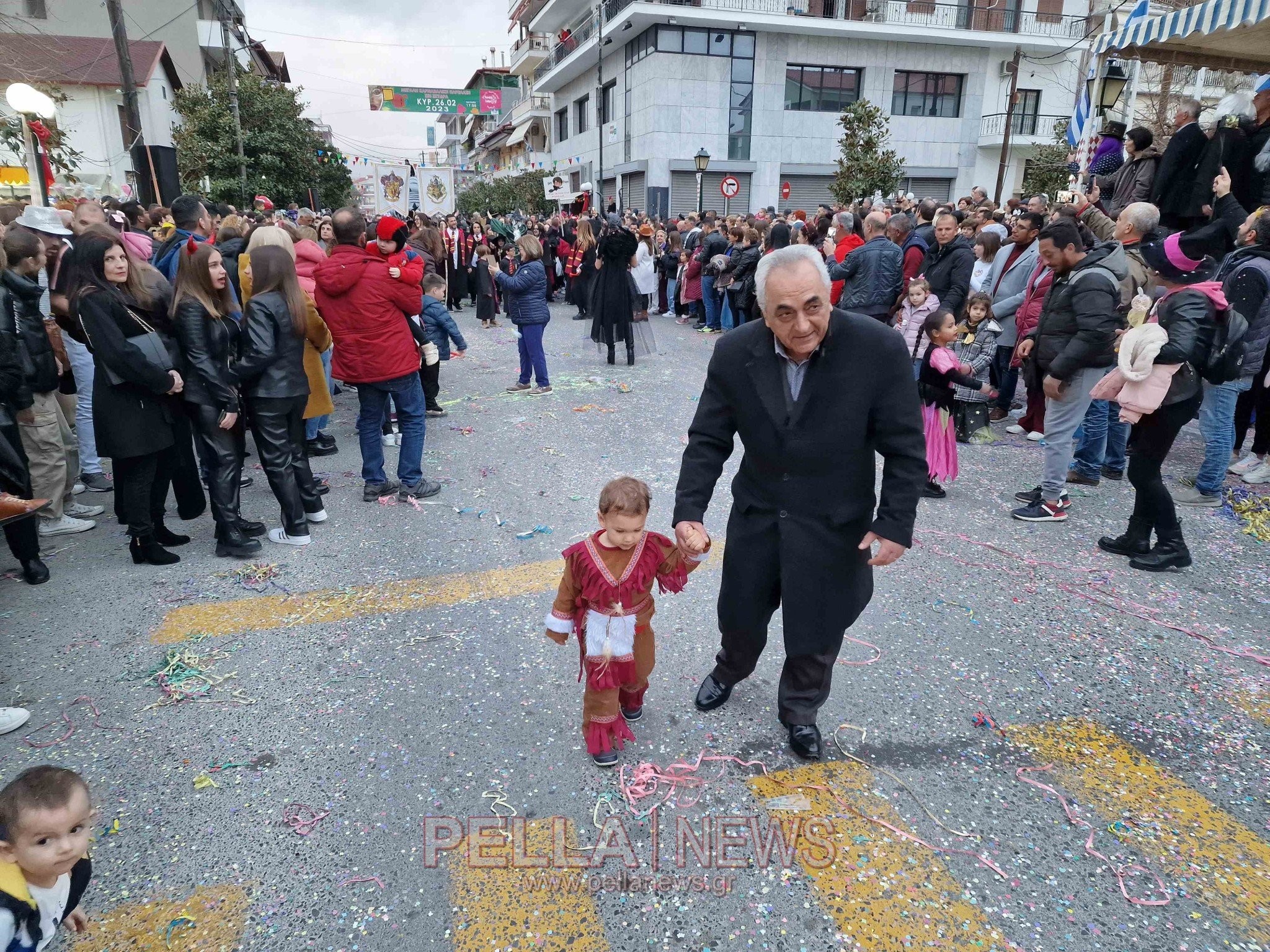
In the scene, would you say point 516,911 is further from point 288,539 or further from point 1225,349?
point 1225,349

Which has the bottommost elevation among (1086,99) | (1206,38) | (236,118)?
(1086,99)

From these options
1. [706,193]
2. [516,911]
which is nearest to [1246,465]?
[516,911]

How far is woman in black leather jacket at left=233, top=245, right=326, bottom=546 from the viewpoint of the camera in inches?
185

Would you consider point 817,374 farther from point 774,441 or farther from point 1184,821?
point 1184,821

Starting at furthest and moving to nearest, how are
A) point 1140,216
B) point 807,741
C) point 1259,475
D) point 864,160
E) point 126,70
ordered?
point 864,160 → point 126,70 → point 1259,475 → point 1140,216 → point 807,741

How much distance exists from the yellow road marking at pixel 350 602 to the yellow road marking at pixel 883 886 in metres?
2.10

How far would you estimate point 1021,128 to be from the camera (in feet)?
115

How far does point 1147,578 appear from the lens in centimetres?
451

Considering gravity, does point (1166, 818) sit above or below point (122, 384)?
below

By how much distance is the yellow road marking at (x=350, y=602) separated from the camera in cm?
401

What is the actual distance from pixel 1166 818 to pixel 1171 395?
8.70 ft

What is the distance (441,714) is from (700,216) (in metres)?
16.4

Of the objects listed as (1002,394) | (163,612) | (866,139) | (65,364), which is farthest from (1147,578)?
(866,139)

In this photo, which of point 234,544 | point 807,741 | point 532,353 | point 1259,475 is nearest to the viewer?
point 807,741
